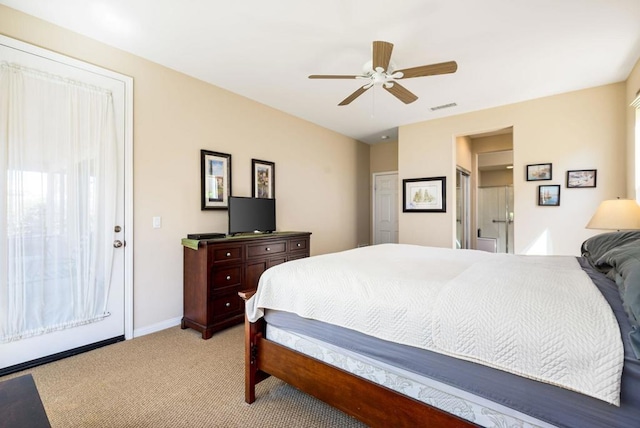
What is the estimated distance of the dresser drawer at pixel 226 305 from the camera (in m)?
2.82

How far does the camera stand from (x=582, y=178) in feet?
11.6

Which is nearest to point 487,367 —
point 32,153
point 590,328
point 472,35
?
point 590,328

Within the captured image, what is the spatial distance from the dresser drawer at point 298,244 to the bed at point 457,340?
6.00 ft

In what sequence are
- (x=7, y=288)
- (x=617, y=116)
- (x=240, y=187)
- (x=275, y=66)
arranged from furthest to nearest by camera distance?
1. (x=240, y=187)
2. (x=617, y=116)
3. (x=275, y=66)
4. (x=7, y=288)

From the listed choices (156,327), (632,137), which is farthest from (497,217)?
(156,327)

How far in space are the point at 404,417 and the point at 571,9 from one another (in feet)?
9.88

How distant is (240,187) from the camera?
3.68 meters

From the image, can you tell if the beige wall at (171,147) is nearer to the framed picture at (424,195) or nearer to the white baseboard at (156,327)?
the white baseboard at (156,327)

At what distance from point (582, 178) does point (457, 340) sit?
3.77 m

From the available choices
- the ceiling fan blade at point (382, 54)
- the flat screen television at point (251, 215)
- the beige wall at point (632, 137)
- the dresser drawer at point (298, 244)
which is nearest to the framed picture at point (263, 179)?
the flat screen television at point (251, 215)

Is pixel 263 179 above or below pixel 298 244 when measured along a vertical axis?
above

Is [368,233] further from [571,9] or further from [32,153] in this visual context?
[32,153]

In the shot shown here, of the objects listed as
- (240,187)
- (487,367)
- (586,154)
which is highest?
(586,154)

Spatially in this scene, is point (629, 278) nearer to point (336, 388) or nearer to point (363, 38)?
point (336, 388)
